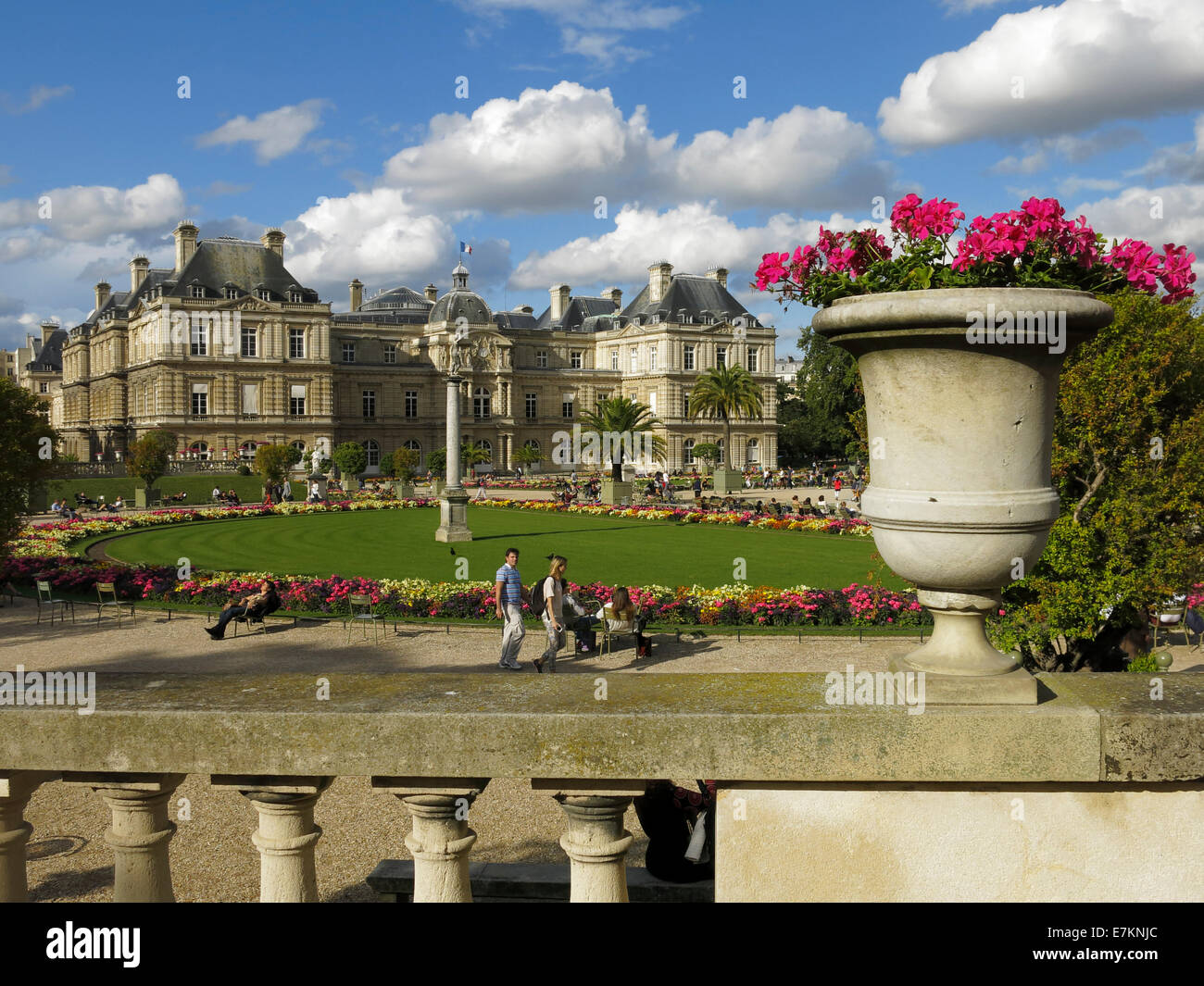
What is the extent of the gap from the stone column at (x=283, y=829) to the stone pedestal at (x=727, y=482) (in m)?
49.1

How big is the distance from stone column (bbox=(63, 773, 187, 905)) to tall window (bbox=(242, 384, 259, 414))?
68.8 metres

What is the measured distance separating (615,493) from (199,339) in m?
38.7

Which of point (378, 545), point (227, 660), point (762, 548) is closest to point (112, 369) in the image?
point (378, 545)

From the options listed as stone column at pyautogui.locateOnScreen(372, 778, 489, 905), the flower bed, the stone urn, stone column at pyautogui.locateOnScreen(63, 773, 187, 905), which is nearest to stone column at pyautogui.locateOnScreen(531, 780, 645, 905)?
stone column at pyautogui.locateOnScreen(372, 778, 489, 905)

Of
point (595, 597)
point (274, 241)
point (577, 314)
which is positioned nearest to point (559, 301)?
point (577, 314)

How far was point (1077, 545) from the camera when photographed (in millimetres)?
9109

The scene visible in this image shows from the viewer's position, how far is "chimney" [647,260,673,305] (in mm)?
82625

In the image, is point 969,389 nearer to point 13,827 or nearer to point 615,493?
point 13,827

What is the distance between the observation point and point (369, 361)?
81625mm

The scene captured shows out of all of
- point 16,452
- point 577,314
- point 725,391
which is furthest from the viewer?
point 577,314

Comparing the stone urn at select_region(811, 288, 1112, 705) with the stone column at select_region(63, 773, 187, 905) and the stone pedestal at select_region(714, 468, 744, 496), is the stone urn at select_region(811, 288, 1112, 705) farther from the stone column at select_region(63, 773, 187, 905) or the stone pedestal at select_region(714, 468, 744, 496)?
the stone pedestal at select_region(714, 468, 744, 496)

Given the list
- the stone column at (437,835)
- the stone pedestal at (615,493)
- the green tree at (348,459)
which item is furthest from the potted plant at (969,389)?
the green tree at (348,459)

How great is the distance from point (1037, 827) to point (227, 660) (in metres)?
12.4

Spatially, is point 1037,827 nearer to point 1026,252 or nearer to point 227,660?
point 1026,252
